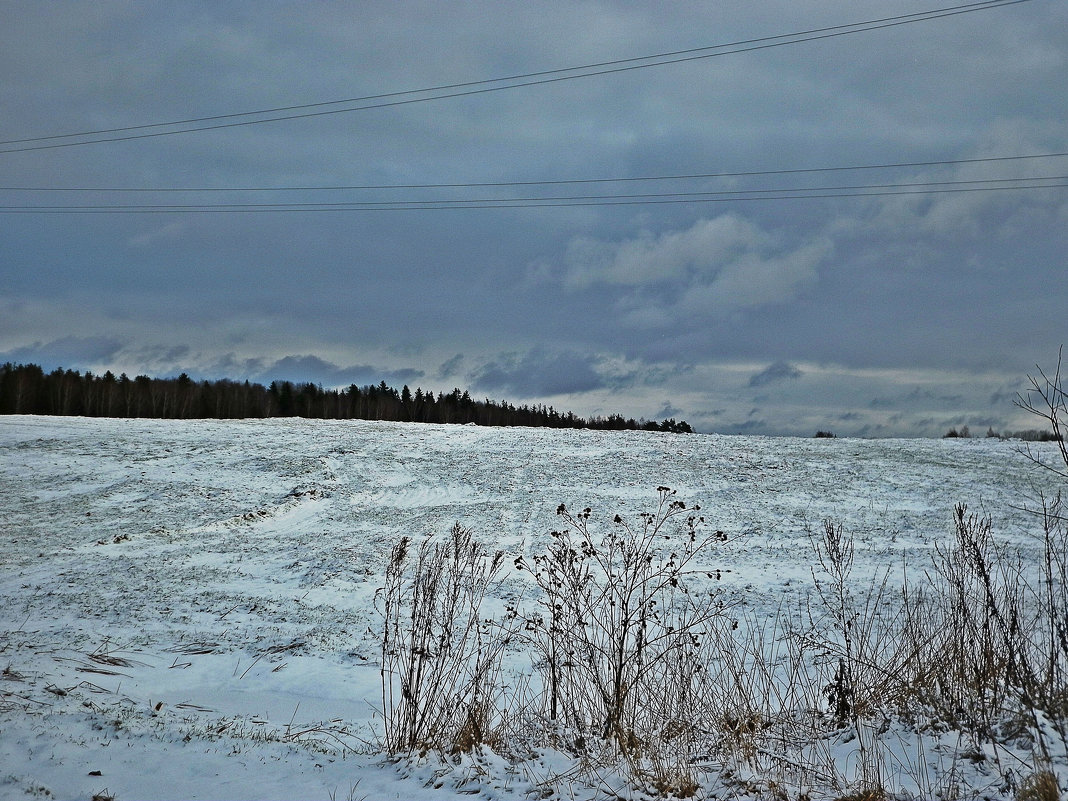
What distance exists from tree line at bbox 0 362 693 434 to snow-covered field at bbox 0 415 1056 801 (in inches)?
750

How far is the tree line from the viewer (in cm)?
5597

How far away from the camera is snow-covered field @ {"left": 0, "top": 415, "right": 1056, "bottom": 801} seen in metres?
5.05

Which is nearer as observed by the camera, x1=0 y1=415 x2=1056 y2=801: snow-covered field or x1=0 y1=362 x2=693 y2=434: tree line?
x1=0 y1=415 x2=1056 y2=801: snow-covered field

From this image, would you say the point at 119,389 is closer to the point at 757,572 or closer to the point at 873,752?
the point at 757,572

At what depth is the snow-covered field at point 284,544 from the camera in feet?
16.6

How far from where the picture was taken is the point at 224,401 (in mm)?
66938

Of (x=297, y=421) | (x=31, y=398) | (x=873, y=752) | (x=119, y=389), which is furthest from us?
(x=119, y=389)

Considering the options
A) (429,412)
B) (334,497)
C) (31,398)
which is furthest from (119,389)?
(334,497)

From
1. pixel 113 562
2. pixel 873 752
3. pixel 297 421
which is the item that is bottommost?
pixel 113 562

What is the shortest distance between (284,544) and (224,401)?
57378 mm

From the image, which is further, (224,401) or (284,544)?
(224,401)

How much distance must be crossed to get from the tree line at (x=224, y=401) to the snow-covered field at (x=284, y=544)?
1904 centimetres

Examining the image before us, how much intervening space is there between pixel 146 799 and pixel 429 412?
7627 cm

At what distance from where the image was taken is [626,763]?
4648mm
